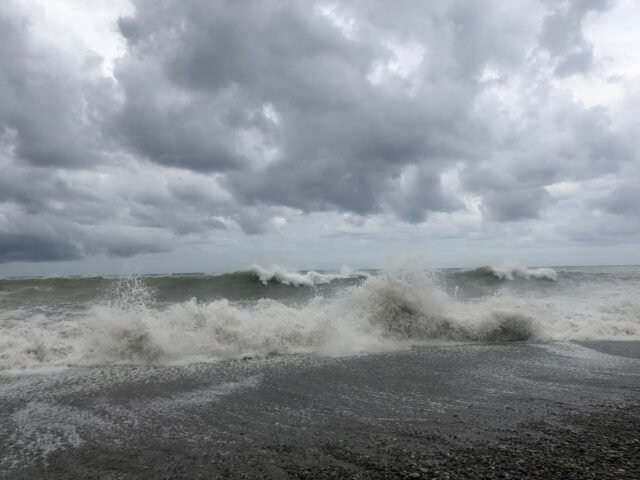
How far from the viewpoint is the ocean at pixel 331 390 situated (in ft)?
12.7

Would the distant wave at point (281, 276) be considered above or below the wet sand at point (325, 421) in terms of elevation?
above

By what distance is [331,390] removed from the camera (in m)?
6.38

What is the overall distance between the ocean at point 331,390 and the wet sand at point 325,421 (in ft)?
0.08

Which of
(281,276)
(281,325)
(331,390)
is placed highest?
(281,276)

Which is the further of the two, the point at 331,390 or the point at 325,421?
the point at 331,390

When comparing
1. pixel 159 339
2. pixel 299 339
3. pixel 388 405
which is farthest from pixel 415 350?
pixel 159 339

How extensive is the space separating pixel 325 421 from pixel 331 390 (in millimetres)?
1463

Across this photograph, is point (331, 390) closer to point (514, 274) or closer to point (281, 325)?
point (281, 325)

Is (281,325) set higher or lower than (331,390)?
higher

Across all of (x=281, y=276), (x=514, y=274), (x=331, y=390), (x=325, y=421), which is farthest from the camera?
(x=514, y=274)

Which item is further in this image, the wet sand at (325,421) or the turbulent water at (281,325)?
the turbulent water at (281,325)

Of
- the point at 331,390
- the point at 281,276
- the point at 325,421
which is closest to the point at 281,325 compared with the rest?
the point at 331,390

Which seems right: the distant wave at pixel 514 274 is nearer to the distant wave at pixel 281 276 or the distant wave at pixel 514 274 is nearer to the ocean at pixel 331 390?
the distant wave at pixel 281 276

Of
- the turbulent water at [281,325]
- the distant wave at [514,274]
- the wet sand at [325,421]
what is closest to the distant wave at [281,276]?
the turbulent water at [281,325]
